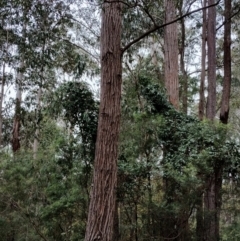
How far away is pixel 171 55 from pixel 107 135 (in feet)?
13.9

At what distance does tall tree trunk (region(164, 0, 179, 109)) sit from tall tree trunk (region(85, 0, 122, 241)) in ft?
10.4

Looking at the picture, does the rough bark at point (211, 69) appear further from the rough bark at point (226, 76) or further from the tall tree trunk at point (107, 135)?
the tall tree trunk at point (107, 135)

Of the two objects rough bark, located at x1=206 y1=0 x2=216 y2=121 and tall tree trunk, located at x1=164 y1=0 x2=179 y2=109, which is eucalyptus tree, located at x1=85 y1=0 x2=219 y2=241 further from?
rough bark, located at x1=206 y1=0 x2=216 y2=121

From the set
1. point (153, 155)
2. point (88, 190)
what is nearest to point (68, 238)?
point (88, 190)

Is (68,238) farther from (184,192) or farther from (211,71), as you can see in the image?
(211,71)

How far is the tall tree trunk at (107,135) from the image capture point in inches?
174

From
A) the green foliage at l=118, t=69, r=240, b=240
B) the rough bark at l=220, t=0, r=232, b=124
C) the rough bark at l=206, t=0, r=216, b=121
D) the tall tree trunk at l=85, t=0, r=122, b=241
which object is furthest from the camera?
the rough bark at l=206, t=0, r=216, b=121

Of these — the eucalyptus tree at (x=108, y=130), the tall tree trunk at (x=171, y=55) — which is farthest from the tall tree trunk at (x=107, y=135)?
the tall tree trunk at (x=171, y=55)

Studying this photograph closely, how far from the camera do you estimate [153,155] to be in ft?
20.0

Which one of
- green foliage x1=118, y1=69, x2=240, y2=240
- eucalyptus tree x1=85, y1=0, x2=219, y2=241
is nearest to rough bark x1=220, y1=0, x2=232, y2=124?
green foliage x1=118, y1=69, x2=240, y2=240

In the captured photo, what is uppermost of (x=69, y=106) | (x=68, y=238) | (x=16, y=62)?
(x=16, y=62)

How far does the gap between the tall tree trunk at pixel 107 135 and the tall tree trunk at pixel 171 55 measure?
3170mm

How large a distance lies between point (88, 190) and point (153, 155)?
1.22m

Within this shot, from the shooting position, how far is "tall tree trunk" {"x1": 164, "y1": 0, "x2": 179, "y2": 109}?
26.3ft
